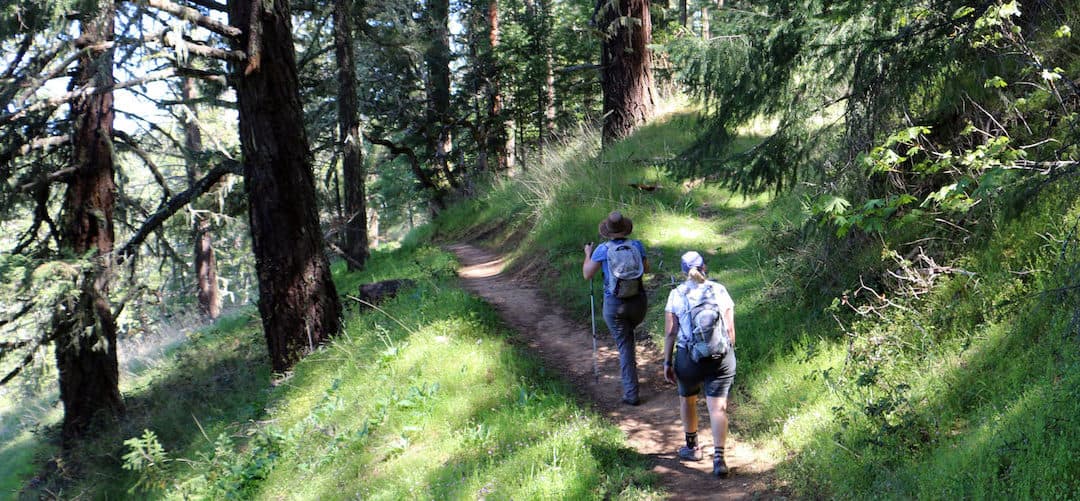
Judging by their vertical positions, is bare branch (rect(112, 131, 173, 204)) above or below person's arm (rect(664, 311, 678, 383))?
above

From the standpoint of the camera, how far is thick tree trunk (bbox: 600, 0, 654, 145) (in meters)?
13.2

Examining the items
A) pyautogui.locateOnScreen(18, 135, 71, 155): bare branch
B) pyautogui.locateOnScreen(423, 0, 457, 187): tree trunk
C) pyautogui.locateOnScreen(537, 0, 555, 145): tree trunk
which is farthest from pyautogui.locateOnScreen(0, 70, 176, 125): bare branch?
pyautogui.locateOnScreen(423, 0, 457, 187): tree trunk

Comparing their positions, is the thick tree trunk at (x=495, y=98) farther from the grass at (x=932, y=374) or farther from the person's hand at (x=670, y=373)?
the person's hand at (x=670, y=373)

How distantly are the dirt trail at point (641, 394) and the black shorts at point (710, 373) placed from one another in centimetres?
64

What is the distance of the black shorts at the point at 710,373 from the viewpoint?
17.2 ft

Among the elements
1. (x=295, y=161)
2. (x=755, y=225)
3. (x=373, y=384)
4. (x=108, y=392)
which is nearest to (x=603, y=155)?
(x=755, y=225)

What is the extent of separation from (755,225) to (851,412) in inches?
237

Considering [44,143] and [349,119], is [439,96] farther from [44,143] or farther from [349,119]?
[44,143]

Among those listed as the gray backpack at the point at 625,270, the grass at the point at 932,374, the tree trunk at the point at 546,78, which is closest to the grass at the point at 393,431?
the gray backpack at the point at 625,270

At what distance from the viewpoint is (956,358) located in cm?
481

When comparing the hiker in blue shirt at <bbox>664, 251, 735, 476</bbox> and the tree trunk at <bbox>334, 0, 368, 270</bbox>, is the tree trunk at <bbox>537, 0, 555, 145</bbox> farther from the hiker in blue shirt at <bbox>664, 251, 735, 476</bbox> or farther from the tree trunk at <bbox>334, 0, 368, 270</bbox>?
the hiker in blue shirt at <bbox>664, 251, 735, 476</bbox>

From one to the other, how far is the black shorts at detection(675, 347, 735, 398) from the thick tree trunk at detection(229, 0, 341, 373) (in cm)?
538

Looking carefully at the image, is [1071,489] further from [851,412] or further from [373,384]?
[373,384]

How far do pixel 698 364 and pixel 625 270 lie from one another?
149cm
